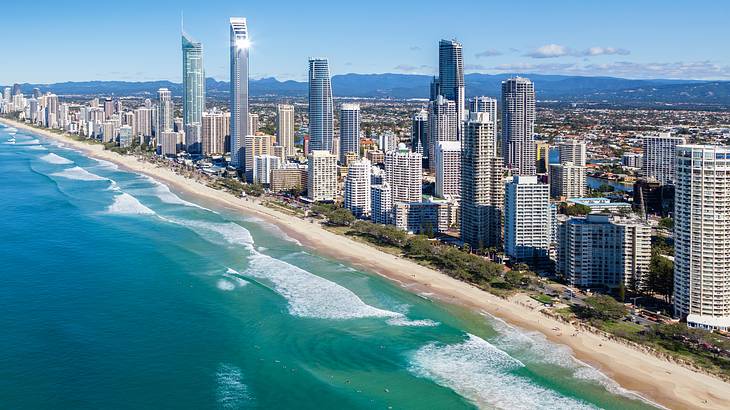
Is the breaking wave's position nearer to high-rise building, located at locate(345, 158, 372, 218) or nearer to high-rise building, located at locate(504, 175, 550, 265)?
high-rise building, located at locate(345, 158, 372, 218)

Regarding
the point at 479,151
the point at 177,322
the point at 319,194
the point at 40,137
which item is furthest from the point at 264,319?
the point at 40,137

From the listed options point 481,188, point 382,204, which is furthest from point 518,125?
point 481,188

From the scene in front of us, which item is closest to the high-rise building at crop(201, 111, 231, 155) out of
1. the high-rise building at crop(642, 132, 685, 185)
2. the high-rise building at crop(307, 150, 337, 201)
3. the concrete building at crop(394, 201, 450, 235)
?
the high-rise building at crop(307, 150, 337, 201)

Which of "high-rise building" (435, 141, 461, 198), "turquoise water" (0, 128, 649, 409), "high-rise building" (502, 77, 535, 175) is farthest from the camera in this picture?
"high-rise building" (502, 77, 535, 175)

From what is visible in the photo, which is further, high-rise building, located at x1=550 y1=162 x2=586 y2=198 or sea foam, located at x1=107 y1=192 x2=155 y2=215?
high-rise building, located at x1=550 y1=162 x2=586 y2=198

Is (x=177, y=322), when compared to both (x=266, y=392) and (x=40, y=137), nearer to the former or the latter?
(x=266, y=392)

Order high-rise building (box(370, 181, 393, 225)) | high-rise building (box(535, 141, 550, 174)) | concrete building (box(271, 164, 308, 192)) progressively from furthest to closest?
high-rise building (box(535, 141, 550, 174))
concrete building (box(271, 164, 308, 192))
high-rise building (box(370, 181, 393, 225))
